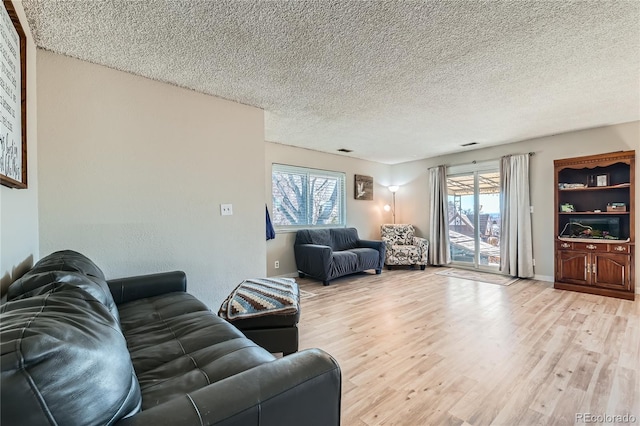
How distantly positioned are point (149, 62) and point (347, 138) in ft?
9.65

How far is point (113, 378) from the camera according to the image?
702mm

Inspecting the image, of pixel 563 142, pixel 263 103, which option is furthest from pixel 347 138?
pixel 563 142

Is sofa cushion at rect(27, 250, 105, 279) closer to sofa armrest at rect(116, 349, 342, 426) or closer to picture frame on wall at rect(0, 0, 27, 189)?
picture frame on wall at rect(0, 0, 27, 189)

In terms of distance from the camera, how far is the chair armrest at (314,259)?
4539 millimetres

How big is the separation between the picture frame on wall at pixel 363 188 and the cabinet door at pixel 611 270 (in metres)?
3.72

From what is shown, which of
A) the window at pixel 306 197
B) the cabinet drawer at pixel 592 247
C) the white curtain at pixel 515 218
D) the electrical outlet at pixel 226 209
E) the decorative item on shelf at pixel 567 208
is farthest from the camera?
the window at pixel 306 197

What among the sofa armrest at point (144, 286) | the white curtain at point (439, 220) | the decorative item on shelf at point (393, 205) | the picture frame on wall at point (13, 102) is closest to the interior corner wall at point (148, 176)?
the sofa armrest at point (144, 286)

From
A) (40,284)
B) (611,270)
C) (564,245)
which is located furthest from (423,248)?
(40,284)

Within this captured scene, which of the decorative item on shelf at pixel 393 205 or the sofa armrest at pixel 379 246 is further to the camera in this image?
the decorative item on shelf at pixel 393 205

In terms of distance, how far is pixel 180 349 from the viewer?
4.65 feet

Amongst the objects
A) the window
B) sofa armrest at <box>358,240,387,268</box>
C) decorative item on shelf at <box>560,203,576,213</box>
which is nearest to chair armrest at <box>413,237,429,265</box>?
sofa armrest at <box>358,240,387,268</box>

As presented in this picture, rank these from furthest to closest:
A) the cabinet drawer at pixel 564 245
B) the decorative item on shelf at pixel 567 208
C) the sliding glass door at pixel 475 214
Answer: the sliding glass door at pixel 475 214, the decorative item on shelf at pixel 567 208, the cabinet drawer at pixel 564 245

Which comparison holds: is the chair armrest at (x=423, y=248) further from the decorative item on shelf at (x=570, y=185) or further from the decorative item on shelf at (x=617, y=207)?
the decorative item on shelf at (x=617, y=207)

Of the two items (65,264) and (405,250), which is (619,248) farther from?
(65,264)
